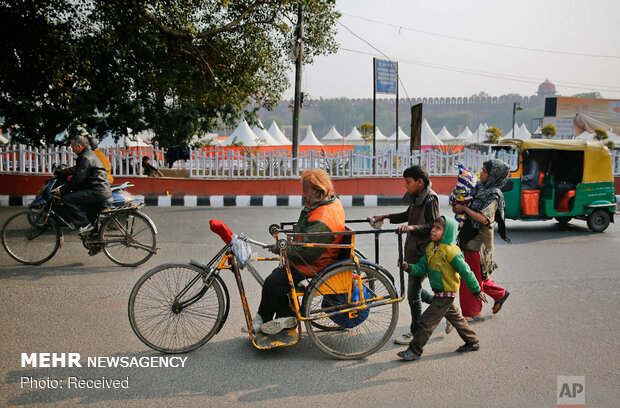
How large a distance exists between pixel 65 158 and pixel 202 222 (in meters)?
5.25

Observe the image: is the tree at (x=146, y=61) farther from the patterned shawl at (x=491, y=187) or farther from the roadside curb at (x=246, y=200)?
the patterned shawl at (x=491, y=187)

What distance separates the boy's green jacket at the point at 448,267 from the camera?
3.60m

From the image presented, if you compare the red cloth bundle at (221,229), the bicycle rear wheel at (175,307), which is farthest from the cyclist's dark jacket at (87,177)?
the red cloth bundle at (221,229)

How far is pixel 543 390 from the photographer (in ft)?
10.4

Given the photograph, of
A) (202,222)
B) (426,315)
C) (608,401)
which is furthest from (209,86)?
(608,401)

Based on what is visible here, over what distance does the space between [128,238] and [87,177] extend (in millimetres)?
882

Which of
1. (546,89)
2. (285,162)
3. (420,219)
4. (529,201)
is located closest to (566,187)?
(529,201)

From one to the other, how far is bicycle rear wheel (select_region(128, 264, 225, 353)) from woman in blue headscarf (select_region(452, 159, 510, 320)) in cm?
220

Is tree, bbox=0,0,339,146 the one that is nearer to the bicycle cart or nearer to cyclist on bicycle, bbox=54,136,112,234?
cyclist on bicycle, bbox=54,136,112,234

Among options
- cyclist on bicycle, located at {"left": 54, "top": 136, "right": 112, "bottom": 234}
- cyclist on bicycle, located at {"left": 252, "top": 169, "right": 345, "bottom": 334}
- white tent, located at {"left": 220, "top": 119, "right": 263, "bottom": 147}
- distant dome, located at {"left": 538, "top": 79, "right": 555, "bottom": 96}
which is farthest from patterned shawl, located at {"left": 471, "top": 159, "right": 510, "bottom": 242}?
distant dome, located at {"left": 538, "top": 79, "right": 555, "bottom": 96}

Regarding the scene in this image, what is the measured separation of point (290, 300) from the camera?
3639 millimetres

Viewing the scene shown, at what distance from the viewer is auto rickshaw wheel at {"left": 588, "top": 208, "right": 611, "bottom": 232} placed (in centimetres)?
909

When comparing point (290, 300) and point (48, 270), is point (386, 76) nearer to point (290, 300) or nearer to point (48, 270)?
point (48, 270)

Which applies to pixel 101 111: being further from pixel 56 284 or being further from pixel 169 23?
pixel 56 284
